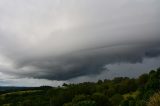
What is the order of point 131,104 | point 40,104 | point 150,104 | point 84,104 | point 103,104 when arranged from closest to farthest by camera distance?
1. point 150,104
2. point 131,104
3. point 84,104
4. point 103,104
5. point 40,104

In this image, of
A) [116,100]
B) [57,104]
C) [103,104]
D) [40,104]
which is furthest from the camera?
[40,104]

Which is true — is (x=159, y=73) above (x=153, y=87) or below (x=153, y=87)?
above

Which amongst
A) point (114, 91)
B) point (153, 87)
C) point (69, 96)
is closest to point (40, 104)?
point (69, 96)

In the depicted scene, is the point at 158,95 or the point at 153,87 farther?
the point at 153,87

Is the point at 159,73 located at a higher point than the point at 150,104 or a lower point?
higher

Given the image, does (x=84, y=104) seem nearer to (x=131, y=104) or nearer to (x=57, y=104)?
(x=131, y=104)

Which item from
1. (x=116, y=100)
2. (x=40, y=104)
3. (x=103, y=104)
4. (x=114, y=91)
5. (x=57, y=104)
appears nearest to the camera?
(x=103, y=104)

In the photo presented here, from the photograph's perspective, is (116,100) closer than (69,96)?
Yes

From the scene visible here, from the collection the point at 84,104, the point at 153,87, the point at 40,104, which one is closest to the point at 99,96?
the point at 84,104

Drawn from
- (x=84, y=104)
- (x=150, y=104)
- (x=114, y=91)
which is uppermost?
(x=114, y=91)

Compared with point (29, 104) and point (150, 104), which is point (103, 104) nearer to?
point (29, 104)
